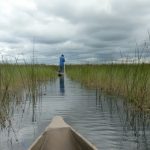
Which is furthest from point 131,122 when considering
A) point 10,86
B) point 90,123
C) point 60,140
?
point 10,86

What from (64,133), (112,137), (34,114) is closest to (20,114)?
(34,114)

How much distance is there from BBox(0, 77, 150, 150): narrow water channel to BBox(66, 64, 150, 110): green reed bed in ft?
1.79

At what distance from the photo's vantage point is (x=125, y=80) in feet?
48.9

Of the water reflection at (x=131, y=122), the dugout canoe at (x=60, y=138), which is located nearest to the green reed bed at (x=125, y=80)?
the water reflection at (x=131, y=122)

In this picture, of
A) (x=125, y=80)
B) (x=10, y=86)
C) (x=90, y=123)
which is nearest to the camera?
(x=90, y=123)

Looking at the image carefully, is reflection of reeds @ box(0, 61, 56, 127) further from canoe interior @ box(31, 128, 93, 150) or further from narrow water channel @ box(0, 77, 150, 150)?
canoe interior @ box(31, 128, 93, 150)

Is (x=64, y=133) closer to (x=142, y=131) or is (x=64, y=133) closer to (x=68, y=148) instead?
(x=68, y=148)

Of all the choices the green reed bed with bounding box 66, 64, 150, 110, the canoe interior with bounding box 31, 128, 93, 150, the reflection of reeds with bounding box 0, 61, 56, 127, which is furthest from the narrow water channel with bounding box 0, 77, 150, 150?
the canoe interior with bounding box 31, 128, 93, 150

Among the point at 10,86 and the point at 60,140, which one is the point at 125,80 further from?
the point at 60,140

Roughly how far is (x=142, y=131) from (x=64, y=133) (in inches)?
136

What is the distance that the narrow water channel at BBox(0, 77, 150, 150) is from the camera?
318 inches

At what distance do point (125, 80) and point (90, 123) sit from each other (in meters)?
5.21

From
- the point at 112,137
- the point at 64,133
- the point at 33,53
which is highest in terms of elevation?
the point at 33,53

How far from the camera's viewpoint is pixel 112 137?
27.7ft
